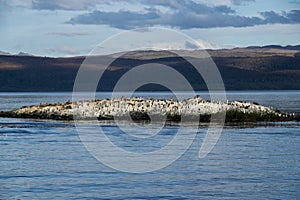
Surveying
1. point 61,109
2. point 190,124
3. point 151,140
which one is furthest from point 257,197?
point 61,109

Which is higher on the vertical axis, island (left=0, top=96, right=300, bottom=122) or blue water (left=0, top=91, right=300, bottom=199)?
island (left=0, top=96, right=300, bottom=122)

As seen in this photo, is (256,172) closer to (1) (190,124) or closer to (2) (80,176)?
(2) (80,176)

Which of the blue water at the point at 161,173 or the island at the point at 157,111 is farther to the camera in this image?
the island at the point at 157,111

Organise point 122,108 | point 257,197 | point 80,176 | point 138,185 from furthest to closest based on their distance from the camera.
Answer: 1. point 122,108
2. point 80,176
3. point 138,185
4. point 257,197

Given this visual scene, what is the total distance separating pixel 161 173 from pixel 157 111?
88.5ft

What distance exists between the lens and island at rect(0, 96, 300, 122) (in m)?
48.5

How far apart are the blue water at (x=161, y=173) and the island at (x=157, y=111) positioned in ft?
42.9

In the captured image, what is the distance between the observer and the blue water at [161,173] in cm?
2030

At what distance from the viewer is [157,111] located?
5078 centimetres

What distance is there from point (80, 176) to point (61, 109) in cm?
3207

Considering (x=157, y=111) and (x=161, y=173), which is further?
(x=157, y=111)

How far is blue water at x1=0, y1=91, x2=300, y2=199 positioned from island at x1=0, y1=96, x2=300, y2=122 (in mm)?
13063

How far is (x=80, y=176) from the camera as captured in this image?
→ 2308 cm

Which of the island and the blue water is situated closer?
the blue water
